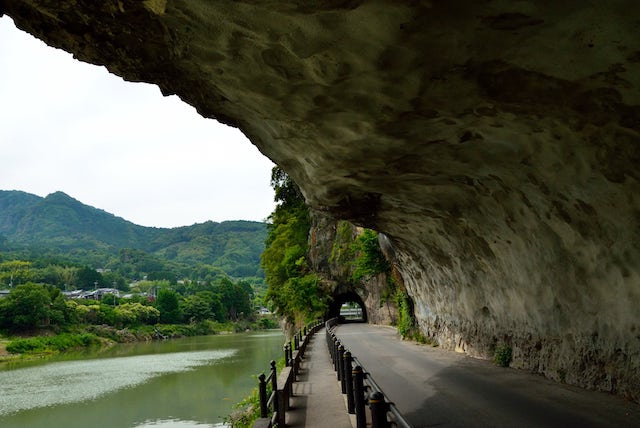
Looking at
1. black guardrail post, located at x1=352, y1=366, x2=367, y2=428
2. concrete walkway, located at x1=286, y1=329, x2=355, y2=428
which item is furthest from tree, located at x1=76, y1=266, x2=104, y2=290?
A: black guardrail post, located at x1=352, y1=366, x2=367, y2=428

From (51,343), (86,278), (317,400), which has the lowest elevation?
(51,343)

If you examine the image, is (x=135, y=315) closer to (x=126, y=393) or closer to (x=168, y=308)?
Result: (x=168, y=308)

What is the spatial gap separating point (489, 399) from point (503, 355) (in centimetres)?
446

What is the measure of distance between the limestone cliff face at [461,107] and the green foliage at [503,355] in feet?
6.22

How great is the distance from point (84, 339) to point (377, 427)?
7408 cm

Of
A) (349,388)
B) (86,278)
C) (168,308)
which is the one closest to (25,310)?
(168,308)

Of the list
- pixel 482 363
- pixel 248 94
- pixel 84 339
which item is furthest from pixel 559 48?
pixel 84 339

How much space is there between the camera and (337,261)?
44.2 m

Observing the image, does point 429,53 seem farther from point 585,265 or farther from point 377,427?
point 585,265

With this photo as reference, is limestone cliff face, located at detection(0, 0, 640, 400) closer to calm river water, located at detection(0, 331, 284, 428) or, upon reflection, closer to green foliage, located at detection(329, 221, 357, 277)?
calm river water, located at detection(0, 331, 284, 428)

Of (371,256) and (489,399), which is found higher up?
(371,256)

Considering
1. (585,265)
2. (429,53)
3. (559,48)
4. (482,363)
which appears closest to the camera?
(559,48)

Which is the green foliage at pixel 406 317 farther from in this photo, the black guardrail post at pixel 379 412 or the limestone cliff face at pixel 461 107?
the black guardrail post at pixel 379 412

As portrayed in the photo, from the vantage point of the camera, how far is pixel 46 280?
149750mm
